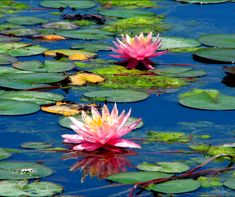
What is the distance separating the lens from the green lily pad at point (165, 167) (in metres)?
4.78

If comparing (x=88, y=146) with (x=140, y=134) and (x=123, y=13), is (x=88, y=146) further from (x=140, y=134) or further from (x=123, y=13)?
(x=123, y=13)

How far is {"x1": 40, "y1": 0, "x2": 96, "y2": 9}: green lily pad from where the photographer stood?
8.95 m

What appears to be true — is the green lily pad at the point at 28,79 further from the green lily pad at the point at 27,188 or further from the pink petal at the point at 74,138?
the green lily pad at the point at 27,188

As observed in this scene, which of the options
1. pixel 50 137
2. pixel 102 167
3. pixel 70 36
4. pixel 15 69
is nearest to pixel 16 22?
pixel 70 36

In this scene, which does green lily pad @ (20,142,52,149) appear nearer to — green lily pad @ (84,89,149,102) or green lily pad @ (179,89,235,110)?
green lily pad @ (84,89,149,102)

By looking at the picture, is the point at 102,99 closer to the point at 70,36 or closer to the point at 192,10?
the point at 70,36

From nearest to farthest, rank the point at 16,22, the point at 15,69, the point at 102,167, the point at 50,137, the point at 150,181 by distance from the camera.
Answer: the point at 150,181 → the point at 102,167 → the point at 50,137 → the point at 15,69 → the point at 16,22

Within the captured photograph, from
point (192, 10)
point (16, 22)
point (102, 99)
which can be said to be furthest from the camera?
point (192, 10)

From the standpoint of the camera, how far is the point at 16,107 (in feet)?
19.1

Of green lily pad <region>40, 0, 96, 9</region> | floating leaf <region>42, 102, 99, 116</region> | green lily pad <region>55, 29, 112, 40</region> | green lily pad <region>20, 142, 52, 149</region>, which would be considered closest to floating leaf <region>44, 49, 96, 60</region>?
green lily pad <region>55, 29, 112, 40</region>

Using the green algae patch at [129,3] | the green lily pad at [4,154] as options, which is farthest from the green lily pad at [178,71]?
the green algae patch at [129,3]

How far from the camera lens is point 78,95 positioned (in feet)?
20.3

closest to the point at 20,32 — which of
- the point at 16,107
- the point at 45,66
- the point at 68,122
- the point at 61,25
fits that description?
the point at 61,25

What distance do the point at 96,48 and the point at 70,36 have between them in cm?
45
